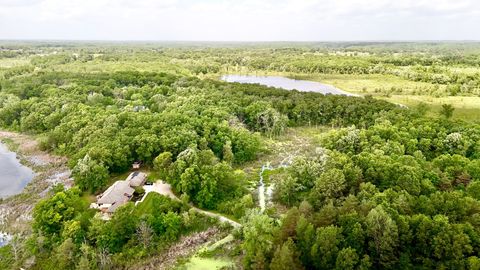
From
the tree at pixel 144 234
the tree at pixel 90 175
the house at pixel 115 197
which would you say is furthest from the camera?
the tree at pixel 90 175

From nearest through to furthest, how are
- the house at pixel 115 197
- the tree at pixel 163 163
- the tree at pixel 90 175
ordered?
the house at pixel 115 197
the tree at pixel 90 175
the tree at pixel 163 163

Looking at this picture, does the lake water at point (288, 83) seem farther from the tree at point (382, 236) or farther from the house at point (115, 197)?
the tree at point (382, 236)

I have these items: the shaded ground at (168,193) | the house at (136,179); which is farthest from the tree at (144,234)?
the house at (136,179)

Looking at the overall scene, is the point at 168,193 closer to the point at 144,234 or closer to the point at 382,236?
the point at 144,234

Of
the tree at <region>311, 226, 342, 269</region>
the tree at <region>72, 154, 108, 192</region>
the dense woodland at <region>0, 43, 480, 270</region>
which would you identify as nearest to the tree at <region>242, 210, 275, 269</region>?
the dense woodland at <region>0, 43, 480, 270</region>

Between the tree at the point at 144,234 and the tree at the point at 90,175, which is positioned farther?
the tree at the point at 90,175

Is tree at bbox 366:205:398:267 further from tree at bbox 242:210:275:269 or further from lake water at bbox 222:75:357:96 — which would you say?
lake water at bbox 222:75:357:96

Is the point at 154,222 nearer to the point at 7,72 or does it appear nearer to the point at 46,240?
the point at 46,240
